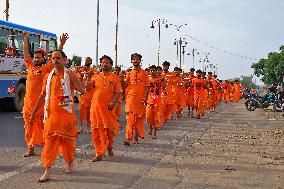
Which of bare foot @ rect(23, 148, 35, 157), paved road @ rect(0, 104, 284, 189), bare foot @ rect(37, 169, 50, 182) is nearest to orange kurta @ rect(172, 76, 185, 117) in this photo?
paved road @ rect(0, 104, 284, 189)

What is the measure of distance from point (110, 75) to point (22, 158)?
210cm

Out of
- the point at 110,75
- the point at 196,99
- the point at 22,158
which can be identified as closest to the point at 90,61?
the point at 110,75

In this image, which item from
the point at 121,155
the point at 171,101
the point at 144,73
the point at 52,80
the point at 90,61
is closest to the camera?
the point at 52,80

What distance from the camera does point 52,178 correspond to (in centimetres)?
700

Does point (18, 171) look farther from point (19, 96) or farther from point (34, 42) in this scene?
point (34, 42)

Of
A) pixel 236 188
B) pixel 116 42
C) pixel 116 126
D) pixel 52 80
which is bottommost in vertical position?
pixel 236 188

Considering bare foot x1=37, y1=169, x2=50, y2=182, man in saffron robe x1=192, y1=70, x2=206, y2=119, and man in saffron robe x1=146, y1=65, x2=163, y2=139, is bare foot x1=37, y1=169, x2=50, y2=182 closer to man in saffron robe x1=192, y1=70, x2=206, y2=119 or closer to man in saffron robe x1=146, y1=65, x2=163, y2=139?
man in saffron robe x1=146, y1=65, x2=163, y2=139

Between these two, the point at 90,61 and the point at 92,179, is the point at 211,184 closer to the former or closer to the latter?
the point at 92,179

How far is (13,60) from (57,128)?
12.0 m

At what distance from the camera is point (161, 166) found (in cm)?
826

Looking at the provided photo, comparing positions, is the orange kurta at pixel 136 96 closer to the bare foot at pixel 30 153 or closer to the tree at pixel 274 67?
the bare foot at pixel 30 153

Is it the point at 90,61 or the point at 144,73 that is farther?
the point at 90,61

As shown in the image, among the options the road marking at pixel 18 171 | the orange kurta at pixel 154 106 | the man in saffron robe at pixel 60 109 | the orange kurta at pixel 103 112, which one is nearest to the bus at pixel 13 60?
the orange kurta at pixel 154 106

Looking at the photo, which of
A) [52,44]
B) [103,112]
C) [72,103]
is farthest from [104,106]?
[52,44]
